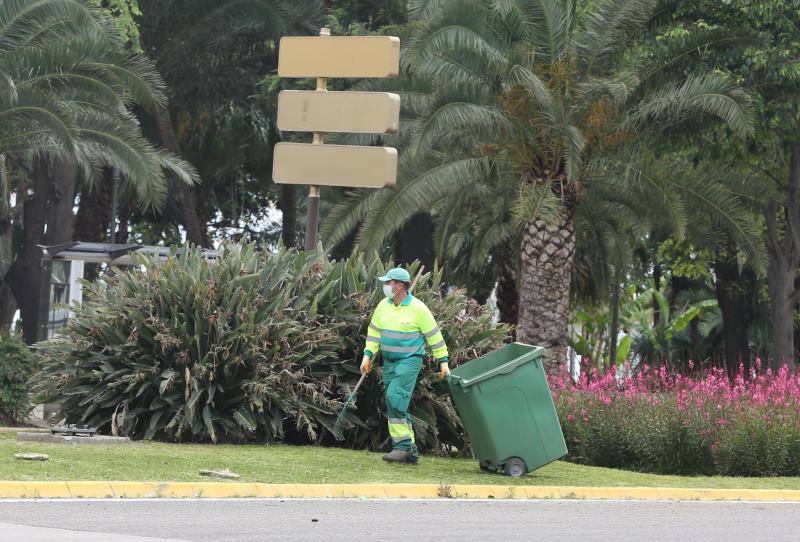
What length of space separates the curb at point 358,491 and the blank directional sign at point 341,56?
249 inches

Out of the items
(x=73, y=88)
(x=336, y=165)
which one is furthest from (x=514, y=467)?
(x=73, y=88)

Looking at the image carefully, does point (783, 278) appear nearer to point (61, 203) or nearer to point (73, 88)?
point (73, 88)

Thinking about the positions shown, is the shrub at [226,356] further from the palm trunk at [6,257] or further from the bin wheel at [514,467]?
the palm trunk at [6,257]

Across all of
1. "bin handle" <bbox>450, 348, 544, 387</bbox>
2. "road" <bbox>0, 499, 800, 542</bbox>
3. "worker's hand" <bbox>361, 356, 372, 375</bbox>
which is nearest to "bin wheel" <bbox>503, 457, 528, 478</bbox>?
"bin handle" <bbox>450, 348, 544, 387</bbox>

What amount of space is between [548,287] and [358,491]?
10.1 m

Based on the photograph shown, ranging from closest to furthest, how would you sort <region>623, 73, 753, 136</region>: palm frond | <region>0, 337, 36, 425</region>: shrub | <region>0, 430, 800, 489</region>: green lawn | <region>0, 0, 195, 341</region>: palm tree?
<region>0, 430, 800, 489</region>: green lawn < <region>0, 337, 36, 425</region>: shrub < <region>623, 73, 753, 136</region>: palm frond < <region>0, 0, 195, 341</region>: palm tree

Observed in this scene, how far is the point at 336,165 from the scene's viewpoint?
52.3 ft

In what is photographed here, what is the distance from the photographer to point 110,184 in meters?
34.5

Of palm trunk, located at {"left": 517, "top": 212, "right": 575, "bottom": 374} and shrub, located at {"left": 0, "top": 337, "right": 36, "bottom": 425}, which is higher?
palm trunk, located at {"left": 517, "top": 212, "right": 575, "bottom": 374}

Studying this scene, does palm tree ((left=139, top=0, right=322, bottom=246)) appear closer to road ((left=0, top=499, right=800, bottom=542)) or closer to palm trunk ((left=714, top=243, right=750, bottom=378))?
palm trunk ((left=714, top=243, right=750, bottom=378))

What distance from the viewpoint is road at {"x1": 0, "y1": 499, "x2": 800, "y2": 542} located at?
7988 mm

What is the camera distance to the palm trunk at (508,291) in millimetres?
28594

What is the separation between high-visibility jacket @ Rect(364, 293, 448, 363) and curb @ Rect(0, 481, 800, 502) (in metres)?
1.52

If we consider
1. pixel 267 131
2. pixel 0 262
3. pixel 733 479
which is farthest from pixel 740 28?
pixel 0 262
